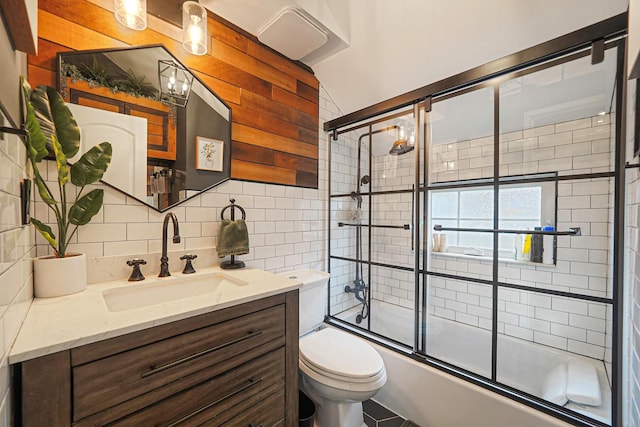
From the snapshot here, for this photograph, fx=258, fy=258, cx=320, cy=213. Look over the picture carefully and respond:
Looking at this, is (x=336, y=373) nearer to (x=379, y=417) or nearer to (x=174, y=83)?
(x=379, y=417)

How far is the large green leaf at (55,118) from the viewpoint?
0.95m

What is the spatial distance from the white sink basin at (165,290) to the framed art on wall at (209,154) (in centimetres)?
63

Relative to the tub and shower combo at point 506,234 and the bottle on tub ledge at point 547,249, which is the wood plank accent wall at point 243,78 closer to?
the tub and shower combo at point 506,234

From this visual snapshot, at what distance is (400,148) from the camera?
2096 mm

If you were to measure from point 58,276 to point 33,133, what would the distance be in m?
0.52

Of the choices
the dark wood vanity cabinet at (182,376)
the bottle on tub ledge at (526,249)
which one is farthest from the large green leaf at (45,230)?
the bottle on tub ledge at (526,249)

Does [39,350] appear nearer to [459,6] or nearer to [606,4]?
[459,6]

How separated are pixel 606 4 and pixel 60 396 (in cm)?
259

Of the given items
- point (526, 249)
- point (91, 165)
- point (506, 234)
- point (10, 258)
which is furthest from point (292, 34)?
point (526, 249)

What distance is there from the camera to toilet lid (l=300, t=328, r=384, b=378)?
132 cm

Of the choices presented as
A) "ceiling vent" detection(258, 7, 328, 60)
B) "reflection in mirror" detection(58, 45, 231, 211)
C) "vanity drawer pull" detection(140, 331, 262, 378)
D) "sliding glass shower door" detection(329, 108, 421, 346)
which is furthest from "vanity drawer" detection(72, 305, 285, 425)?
"ceiling vent" detection(258, 7, 328, 60)

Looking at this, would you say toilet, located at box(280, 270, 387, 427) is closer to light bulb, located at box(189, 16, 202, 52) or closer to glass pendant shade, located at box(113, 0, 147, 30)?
light bulb, located at box(189, 16, 202, 52)

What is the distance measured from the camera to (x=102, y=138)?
1199mm

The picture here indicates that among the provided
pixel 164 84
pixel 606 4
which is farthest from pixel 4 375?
pixel 606 4
